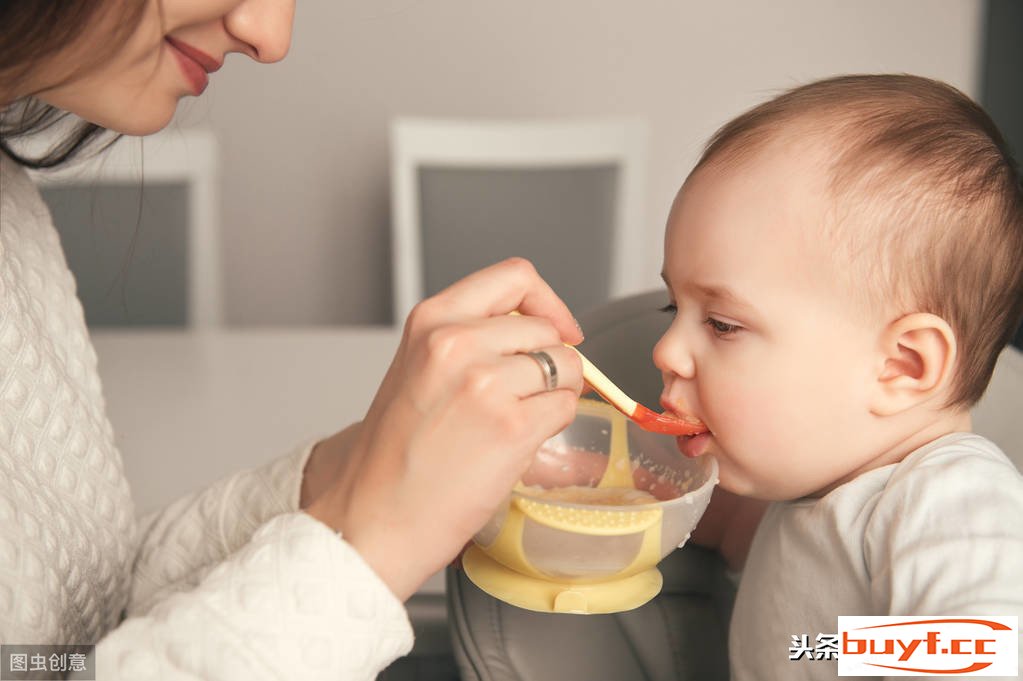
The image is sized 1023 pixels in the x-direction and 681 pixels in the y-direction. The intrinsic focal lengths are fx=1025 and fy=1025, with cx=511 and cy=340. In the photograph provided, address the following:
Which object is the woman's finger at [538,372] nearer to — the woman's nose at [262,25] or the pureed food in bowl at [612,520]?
the pureed food in bowl at [612,520]

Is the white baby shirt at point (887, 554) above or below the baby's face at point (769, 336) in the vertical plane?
below

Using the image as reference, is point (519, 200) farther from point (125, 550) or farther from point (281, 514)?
point (281, 514)

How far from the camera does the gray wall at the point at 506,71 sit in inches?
126

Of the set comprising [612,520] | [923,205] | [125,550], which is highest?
[923,205]

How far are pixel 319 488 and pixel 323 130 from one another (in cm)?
244

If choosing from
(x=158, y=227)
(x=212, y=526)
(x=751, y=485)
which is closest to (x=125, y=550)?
(x=212, y=526)

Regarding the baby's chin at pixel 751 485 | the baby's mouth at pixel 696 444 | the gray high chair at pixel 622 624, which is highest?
the baby's mouth at pixel 696 444

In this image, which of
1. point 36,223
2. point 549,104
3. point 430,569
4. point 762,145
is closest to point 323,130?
point 549,104

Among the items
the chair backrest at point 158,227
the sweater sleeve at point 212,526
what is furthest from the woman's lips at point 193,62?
the chair backrest at point 158,227

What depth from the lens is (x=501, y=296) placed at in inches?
31.6

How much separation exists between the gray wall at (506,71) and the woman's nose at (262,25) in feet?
8.03

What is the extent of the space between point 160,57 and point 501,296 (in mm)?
330

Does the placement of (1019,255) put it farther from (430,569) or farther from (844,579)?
(430,569)

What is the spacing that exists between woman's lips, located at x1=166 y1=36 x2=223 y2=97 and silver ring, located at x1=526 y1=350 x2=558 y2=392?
36 centimetres
